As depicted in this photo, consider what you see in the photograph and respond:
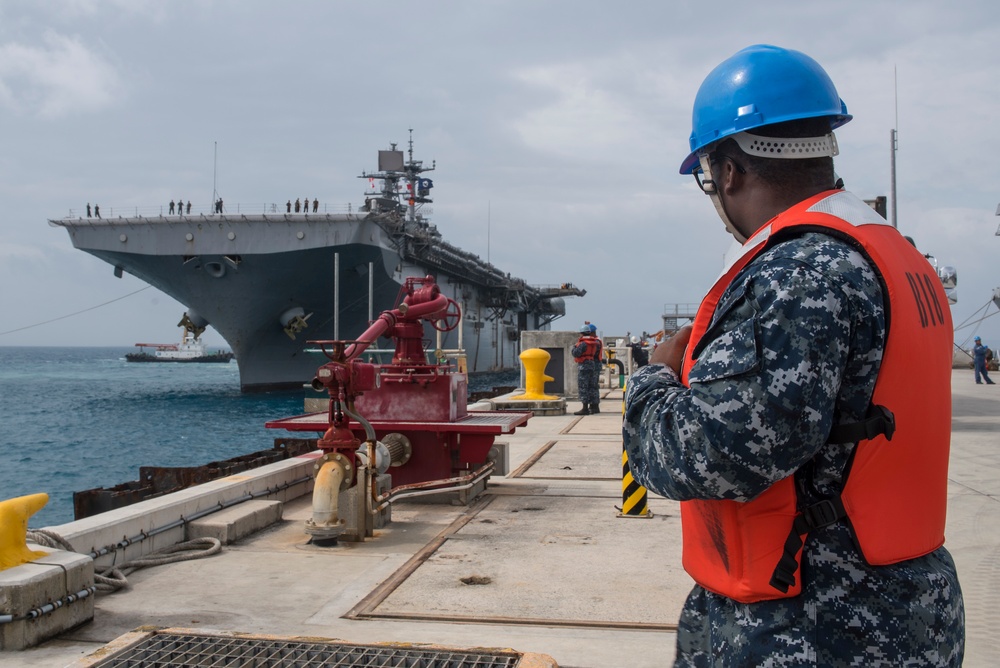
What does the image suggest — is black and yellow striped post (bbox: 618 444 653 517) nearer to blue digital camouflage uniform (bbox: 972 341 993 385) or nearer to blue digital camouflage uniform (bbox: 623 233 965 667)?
blue digital camouflage uniform (bbox: 623 233 965 667)

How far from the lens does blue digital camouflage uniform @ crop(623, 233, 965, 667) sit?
1.45 meters

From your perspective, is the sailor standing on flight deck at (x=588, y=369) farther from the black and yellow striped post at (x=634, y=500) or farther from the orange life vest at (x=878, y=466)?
the orange life vest at (x=878, y=466)

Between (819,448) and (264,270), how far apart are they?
3483cm

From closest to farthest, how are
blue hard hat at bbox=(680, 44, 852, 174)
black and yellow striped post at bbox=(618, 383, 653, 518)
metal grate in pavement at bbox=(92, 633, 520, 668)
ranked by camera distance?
blue hard hat at bbox=(680, 44, 852, 174) → metal grate in pavement at bbox=(92, 633, 520, 668) → black and yellow striped post at bbox=(618, 383, 653, 518)

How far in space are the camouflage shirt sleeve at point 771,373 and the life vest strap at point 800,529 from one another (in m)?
0.09

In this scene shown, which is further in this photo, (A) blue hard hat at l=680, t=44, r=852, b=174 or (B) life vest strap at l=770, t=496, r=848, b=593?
(A) blue hard hat at l=680, t=44, r=852, b=174

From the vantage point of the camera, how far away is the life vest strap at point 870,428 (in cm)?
148

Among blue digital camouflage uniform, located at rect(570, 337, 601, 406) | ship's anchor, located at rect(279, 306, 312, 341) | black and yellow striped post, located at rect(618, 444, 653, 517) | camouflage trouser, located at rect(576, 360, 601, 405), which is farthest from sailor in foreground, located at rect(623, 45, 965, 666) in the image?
ship's anchor, located at rect(279, 306, 312, 341)

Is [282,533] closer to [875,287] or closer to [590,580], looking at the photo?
[590,580]

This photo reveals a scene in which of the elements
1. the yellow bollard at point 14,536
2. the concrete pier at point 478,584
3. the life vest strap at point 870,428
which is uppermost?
the life vest strap at point 870,428

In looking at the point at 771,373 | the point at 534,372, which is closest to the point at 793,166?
the point at 771,373

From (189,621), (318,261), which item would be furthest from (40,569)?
(318,261)

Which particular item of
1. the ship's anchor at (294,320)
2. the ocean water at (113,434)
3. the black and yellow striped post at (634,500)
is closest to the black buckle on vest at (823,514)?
the black and yellow striped post at (634,500)

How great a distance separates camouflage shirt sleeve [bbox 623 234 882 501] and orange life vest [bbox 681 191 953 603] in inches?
1.6
